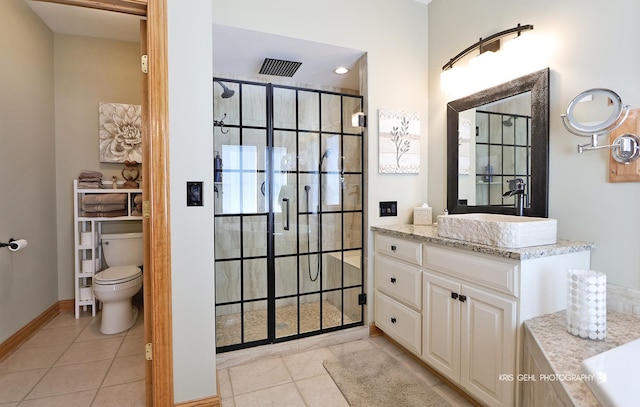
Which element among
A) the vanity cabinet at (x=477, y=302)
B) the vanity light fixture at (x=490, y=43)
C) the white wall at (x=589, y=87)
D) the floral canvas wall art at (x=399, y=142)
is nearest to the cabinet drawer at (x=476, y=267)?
the vanity cabinet at (x=477, y=302)

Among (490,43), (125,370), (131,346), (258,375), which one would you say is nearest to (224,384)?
(258,375)

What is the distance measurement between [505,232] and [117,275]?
2.96 metres

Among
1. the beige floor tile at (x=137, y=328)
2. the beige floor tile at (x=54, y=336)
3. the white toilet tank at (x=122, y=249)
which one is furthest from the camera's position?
the white toilet tank at (x=122, y=249)

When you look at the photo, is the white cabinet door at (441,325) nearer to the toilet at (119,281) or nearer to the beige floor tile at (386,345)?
the beige floor tile at (386,345)

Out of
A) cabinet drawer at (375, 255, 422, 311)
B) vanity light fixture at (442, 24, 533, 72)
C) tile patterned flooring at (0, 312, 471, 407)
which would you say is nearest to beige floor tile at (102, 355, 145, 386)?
tile patterned flooring at (0, 312, 471, 407)

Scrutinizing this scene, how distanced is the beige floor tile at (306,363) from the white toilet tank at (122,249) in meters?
1.86

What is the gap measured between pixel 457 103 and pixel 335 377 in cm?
218

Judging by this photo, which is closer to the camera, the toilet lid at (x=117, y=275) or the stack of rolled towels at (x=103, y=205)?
the toilet lid at (x=117, y=275)

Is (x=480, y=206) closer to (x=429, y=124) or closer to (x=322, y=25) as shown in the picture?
(x=429, y=124)

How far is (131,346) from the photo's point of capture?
7.84ft

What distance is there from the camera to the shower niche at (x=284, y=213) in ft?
7.42

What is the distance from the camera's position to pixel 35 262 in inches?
104

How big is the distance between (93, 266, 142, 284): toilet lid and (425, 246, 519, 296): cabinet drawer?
2.46 meters

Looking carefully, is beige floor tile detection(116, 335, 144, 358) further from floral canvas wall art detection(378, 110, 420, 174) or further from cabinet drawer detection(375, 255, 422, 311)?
floral canvas wall art detection(378, 110, 420, 174)
